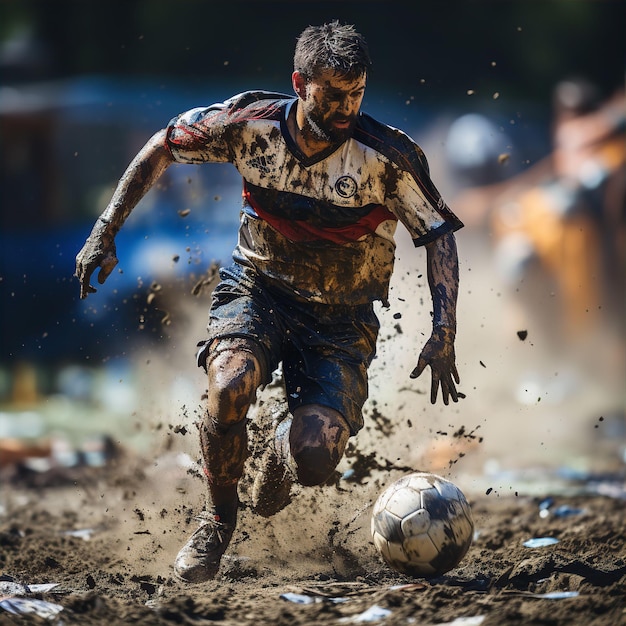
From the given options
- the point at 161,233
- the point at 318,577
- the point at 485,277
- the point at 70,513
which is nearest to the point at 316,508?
the point at 318,577

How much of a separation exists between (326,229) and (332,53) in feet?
2.59

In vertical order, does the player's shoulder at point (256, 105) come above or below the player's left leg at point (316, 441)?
above

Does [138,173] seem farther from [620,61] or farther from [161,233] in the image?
[620,61]

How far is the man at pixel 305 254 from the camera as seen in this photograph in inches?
185

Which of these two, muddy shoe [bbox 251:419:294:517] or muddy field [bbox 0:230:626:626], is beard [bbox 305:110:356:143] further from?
muddy field [bbox 0:230:626:626]

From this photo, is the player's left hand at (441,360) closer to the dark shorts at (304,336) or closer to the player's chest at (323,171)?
the dark shorts at (304,336)

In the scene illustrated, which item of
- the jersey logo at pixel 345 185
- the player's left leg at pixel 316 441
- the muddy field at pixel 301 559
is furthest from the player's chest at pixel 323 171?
the muddy field at pixel 301 559

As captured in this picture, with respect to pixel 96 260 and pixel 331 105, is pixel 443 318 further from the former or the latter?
pixel 96 260

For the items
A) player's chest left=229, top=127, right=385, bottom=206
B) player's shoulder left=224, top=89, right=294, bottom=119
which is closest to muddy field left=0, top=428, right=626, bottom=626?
player's chest left=229, top=127, right=385, bottom=206

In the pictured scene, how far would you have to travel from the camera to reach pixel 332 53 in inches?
182

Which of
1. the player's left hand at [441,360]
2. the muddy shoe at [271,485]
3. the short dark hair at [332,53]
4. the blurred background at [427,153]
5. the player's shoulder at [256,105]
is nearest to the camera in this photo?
the short dark hair at [332,53]

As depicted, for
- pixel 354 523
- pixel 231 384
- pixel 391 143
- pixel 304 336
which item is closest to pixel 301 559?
pixel 354 523

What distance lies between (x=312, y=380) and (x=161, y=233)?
6.00 m

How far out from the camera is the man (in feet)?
15.5
